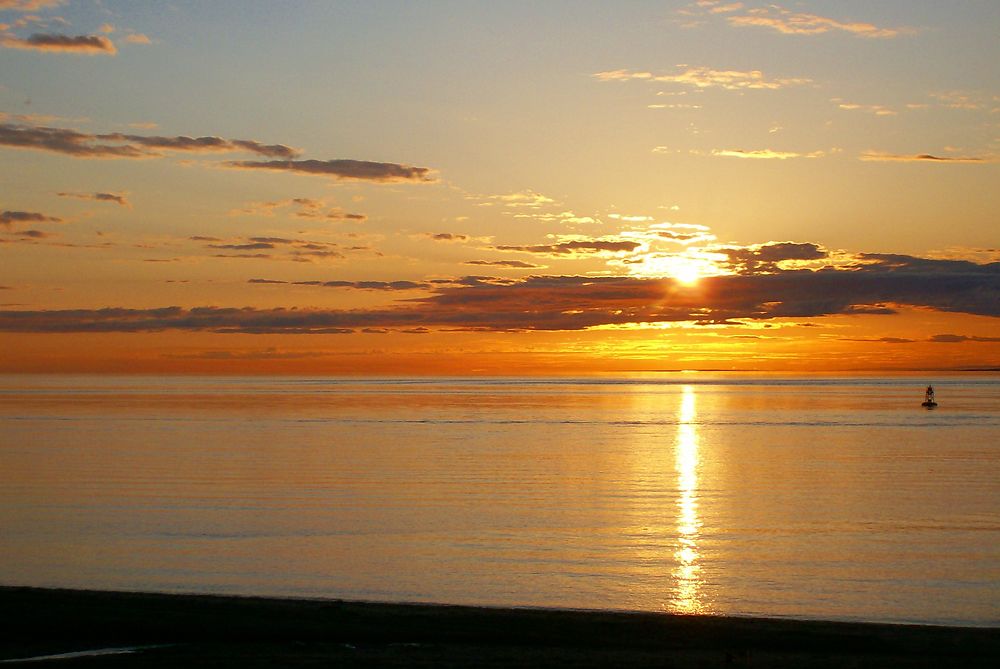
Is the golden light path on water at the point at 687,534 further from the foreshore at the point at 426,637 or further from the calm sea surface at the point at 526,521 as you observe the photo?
the foreshore at the point at 426,637

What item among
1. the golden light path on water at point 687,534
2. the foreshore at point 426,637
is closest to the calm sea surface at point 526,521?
the golden light path on water at point 687,534

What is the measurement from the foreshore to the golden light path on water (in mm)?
2864

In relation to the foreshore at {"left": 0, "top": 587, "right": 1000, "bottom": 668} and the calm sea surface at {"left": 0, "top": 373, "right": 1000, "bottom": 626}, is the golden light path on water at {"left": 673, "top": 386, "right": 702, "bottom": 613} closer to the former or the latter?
the calm sea surface at {"left": 0, "top": 373, "right": 1000, "bottom": 626}

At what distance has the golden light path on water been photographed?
20.1 m

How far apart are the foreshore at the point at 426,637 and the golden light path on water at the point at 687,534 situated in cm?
286

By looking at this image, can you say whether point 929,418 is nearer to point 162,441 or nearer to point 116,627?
point 162,441

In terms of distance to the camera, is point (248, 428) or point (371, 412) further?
point (371, 412)

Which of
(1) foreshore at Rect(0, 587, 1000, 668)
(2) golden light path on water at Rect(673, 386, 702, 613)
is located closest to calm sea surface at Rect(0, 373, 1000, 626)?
(2) golden light path on water at Rect(673, 386, 702, 613)

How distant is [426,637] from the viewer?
1568 centimetres

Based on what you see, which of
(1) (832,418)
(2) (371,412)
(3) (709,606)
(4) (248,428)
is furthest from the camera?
(2) (371,412)

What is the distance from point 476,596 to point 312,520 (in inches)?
430

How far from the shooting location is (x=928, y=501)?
3431 cm

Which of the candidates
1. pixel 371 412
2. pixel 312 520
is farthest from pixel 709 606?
pixel 371 412

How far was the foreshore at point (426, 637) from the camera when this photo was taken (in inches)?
562
